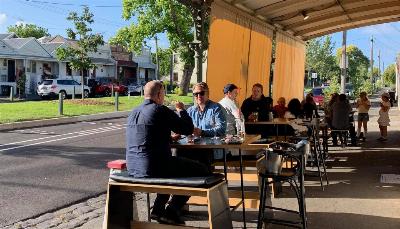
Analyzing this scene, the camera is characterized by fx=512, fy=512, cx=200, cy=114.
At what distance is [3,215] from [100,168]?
13.2ft

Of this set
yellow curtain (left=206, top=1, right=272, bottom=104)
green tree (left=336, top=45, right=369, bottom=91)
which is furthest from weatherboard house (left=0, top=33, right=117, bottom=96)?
yellow curtain (left=206, top=1, right=272, bottom=104)

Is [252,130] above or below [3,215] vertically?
above

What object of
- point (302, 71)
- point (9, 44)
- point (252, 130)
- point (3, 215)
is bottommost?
point (3, 215)

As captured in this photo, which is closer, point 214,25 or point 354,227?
point 354,227

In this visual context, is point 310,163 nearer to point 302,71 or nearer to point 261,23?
point 261,23

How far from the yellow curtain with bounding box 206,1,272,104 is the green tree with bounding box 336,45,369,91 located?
33955 mm

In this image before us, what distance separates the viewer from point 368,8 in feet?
42.9

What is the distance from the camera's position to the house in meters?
70.4

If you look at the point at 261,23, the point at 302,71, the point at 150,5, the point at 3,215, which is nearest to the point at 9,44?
the point at 150,5

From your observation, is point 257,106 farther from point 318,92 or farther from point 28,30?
point 28,30

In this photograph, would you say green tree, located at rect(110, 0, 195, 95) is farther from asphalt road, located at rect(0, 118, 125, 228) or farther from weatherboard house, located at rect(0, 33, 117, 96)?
asphalt road, located at rect(0, 118, 125, 228)

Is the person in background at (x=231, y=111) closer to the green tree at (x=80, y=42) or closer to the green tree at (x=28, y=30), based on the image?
the green tree at (x=80, y=42)

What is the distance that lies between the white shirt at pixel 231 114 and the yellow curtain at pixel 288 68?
6.69m

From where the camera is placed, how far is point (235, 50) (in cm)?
1087
